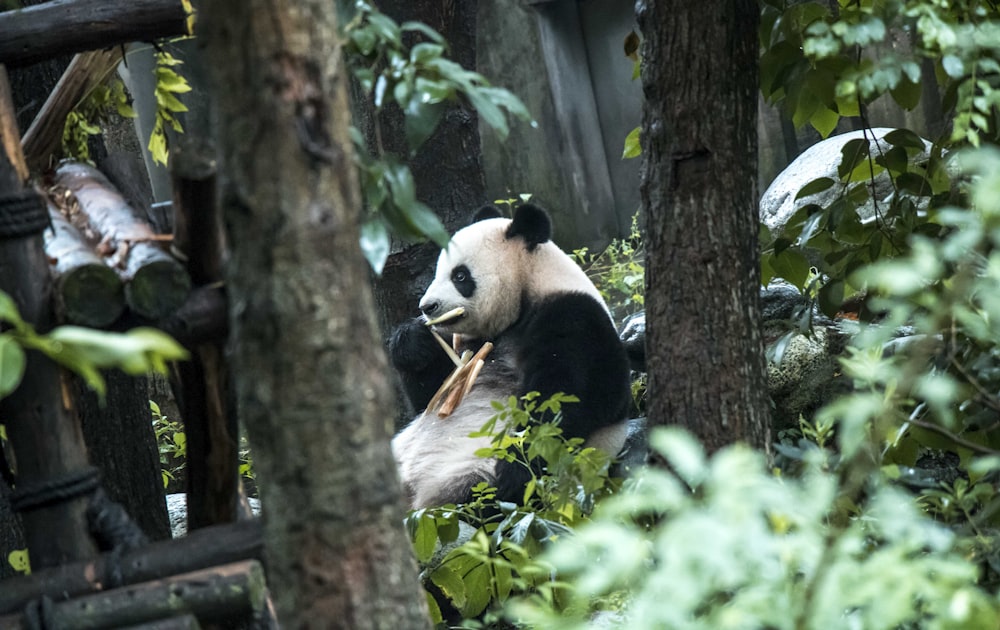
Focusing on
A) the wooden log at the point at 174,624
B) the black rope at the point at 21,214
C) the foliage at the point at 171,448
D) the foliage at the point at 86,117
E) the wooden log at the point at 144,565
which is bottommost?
the foliage at the point at 171,448

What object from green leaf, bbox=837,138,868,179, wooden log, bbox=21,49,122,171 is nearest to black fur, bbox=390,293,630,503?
green leaf, bbox=837,138,868,179

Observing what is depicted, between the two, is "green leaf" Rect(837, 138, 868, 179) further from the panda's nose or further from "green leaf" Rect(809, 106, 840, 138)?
the panda's nose

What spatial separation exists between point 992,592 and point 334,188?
140 centimetres

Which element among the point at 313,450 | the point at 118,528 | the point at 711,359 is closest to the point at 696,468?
the point at 313,450

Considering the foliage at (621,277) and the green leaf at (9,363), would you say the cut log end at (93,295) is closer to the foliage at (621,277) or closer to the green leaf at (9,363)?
the green leaf at (9,363)

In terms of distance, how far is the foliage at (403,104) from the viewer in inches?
62.8

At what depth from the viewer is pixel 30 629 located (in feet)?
5.34

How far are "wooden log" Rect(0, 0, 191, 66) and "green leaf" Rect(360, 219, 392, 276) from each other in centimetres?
76

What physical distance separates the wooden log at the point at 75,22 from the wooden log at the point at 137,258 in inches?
12.2

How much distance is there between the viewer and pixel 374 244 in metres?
1.58

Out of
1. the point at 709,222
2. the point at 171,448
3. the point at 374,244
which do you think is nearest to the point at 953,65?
the point at 709,222

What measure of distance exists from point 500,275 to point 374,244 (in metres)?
2.28

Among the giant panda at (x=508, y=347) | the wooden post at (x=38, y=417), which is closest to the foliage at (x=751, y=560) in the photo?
the wooden post at (x=38, y=417)

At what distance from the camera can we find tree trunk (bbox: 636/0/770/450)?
227 cm
